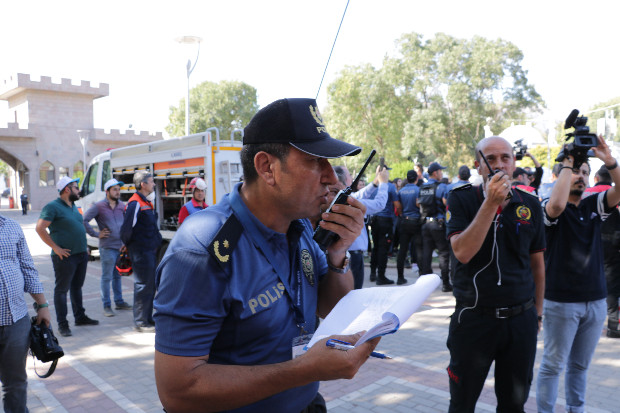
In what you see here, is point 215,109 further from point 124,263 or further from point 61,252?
point 61,252

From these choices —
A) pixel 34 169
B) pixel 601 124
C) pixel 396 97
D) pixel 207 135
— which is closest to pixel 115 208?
pixel 207 135

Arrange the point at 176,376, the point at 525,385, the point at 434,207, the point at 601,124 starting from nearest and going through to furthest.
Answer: the point at 176,376 < the point at 525,385 < the point at 434,207 < the point at 601,124

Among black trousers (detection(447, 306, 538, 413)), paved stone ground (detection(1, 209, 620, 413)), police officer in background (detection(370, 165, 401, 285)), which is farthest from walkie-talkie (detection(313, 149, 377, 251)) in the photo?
police officer in background (detection(370, 165, 401, 285))

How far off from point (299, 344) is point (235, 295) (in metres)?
0.32

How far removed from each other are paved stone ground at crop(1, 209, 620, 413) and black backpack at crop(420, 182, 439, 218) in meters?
2.49

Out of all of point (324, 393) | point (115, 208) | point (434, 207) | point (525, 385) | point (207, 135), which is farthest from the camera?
point (207, 135)

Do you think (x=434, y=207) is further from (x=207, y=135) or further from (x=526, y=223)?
(x=526, y=223)

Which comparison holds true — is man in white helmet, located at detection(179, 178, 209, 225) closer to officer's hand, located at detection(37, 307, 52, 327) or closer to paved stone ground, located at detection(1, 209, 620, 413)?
paved stone ground, located at detection(1, 209, 620, 413)

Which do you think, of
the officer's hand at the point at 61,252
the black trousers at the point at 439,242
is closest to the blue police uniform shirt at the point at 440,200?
the black trousers at the point at 439,242

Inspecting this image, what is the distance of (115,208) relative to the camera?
8.20 meters

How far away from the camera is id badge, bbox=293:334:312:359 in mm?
1531

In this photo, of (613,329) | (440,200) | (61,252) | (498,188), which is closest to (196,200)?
(61,252)

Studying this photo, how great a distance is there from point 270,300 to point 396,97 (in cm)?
3690

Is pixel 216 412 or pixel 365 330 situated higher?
pixel 365 330
